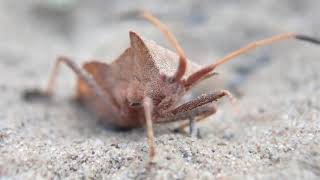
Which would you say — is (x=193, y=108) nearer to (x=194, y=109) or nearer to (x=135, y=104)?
(x=194, y=109)

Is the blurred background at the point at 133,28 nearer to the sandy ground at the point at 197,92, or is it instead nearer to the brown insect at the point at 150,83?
the sandy ground at the point at 197,92

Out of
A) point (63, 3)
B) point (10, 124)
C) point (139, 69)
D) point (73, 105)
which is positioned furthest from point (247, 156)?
point (63, 3)

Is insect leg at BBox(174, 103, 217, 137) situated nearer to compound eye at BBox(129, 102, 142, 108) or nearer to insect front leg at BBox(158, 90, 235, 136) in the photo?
insect front leg at BBox(158, 90, 235, 136)

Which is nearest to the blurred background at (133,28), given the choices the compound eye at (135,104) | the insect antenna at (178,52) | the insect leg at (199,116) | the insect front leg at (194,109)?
the insect leg at (199,116)

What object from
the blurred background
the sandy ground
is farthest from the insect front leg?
the blurred background

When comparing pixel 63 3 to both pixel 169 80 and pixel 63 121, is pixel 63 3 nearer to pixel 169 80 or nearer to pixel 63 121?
pixel 63 121

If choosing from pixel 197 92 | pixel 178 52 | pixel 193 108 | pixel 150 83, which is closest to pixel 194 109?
pixel 193 108

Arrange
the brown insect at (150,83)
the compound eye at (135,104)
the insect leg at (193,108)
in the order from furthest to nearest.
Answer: the compound eye at (135,104) → the insect leg at (193,108) → the brown insect at (150,83)
